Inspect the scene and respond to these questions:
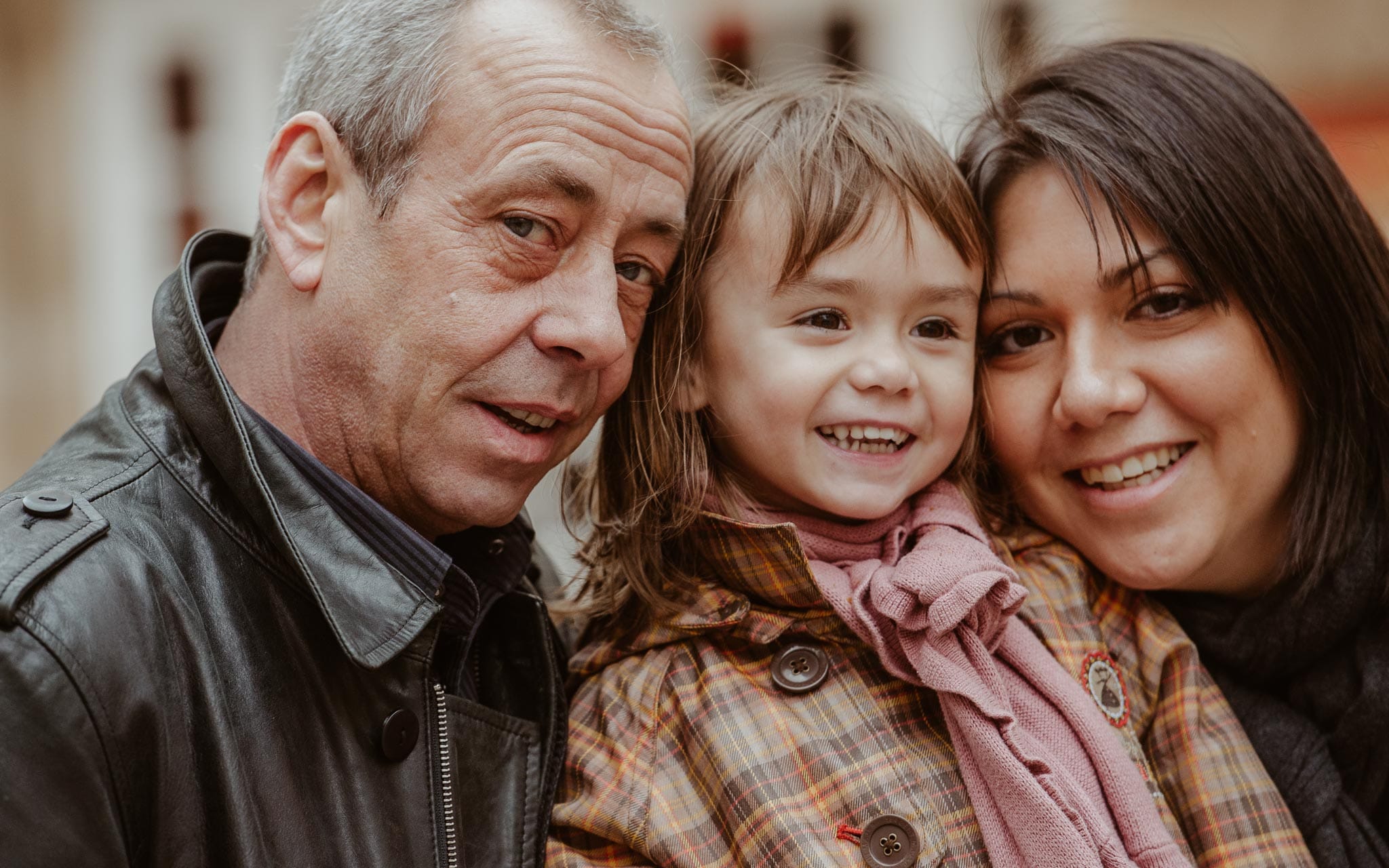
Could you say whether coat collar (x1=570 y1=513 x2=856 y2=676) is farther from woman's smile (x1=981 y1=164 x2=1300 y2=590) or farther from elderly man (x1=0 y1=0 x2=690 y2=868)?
woman's smile (x1=981 y1=164 x2=1300 y2=590)

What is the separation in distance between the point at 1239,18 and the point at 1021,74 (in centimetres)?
825

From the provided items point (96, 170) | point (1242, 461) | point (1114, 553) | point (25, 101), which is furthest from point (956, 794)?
point (25, 101)

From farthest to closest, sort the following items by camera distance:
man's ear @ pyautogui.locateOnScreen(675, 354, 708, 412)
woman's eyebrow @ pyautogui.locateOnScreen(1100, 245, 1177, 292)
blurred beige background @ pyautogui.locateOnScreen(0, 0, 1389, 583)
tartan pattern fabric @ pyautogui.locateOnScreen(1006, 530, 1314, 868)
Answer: blurred beige background @ pyautogui.locateOnScreen(0, 0, 1389, 583), man's ear @ pyautogui.locateOnScreen(675, 354, 708, 412), woman's eyebrow @ pyautogui.locateOnScreen(1100, 245, 1177, 292), tartan pattern fabric @ pyautogui.locateOnScreen(1006, 530, 1314, 868)

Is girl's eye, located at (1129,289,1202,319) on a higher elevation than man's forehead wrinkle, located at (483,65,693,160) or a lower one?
lower

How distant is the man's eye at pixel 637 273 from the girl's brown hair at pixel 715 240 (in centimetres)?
11

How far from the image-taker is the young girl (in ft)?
7.03

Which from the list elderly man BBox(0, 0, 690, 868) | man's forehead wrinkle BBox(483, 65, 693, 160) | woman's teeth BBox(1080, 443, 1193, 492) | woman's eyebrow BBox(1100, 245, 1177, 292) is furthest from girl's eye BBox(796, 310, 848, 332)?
woman's teeth BBox(1080, 443, 1193, 492)

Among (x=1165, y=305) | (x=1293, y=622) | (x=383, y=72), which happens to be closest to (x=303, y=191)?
(x=383, y=72)

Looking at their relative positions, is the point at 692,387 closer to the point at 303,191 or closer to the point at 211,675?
the point at 303,191

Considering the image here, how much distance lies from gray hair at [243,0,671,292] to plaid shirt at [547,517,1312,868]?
961 mm

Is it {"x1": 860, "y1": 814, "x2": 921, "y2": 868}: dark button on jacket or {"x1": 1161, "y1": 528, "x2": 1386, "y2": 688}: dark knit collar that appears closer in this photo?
{"x1": 860, "y1": 814, "x2": 921, "y2": 868}: dark button on jacket

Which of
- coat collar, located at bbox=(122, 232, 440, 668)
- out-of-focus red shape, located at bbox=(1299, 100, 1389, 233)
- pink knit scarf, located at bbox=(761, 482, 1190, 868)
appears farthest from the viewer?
out-of-focus red shape, located at bbox=(1299, 100, 1389, 233)

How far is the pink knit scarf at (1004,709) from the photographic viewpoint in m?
2.09

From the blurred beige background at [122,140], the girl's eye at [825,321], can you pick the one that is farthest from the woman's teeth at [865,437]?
the blurred beige background at [122,140]
